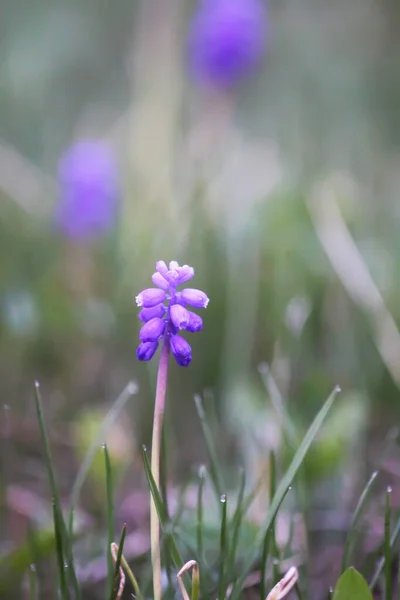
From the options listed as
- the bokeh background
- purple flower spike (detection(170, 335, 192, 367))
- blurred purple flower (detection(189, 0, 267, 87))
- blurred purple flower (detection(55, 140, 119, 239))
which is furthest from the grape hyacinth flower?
blurred purple flower (detection(189, 0, 267, 87))

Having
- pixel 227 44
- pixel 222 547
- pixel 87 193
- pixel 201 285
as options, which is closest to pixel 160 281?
pixel 222 547

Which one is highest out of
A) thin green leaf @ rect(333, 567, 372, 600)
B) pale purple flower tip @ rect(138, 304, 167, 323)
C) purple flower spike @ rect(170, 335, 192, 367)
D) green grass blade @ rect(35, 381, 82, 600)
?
pale purple flower tip @ rect(138, 304, 167, 323)

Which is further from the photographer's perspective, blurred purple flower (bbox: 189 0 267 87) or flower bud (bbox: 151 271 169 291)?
blurred purple flower (bbox: 189 0 267 87)

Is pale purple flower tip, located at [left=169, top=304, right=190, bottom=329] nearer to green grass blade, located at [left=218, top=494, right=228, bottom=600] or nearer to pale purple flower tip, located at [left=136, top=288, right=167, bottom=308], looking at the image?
pale purple flower tip, located at [left=136, top=288, right=167, bottom=308]

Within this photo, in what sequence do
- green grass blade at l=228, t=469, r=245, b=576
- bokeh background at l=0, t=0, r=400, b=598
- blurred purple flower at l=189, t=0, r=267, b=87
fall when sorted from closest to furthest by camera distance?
green grass blade at l=228, t=469, r=245, b=576, bokeh background at l=0, t=0, r=400, b=598, blurred purple flower at l=189, t=0, r=267, b=87

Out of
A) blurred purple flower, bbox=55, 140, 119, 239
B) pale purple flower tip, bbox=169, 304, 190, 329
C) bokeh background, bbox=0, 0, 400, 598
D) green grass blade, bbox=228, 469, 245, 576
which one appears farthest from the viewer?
blurred purple flower, bbox=55, 140, 119, 239

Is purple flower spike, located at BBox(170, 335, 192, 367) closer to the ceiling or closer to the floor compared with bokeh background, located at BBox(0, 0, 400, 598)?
closer to the floor

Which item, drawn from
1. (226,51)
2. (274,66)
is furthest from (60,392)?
(274,66)
